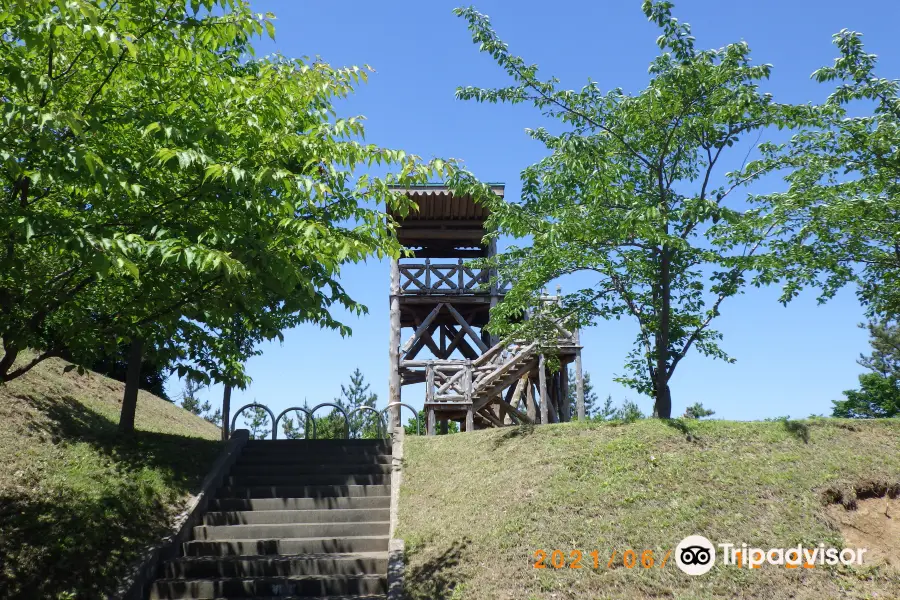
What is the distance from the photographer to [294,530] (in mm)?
10125

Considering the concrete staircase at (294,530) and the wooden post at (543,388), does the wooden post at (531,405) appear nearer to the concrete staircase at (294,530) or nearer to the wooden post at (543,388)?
the wooden post at (543,388)

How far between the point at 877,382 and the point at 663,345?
27.5m

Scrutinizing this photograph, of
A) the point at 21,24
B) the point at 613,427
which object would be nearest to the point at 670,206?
the point at 613,427

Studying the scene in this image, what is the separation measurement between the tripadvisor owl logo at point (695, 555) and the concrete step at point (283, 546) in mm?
3998

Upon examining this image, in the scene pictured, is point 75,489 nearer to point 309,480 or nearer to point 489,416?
point 309,480

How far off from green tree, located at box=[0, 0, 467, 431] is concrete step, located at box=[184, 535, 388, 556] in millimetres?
3169

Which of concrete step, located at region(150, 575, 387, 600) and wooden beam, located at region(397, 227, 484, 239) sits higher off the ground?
wooden beam, located at region(397, 227, 484, 239)

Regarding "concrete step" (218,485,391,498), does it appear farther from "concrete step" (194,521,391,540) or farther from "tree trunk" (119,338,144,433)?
"tree trunk" (119,338,144,433)

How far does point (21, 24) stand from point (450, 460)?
334 inches

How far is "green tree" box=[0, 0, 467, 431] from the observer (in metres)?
6.34

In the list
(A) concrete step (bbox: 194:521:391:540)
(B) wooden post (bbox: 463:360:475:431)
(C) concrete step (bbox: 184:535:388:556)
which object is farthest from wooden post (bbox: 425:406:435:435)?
(C) concrete step (bbox: 184:535:388:556)

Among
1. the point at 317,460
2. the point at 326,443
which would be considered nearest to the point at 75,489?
the point at 317,460

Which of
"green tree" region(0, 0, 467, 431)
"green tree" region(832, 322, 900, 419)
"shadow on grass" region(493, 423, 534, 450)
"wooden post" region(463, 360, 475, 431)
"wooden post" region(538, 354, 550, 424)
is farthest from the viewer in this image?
"green tree" region(832, 322, 900, 419)
